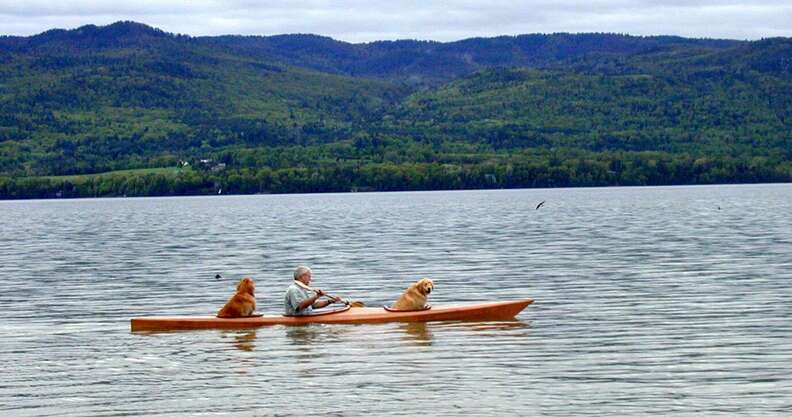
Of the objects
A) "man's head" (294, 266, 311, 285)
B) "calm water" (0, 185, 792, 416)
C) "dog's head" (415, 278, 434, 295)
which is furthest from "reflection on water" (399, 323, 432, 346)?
"man's head" (294, 266, 311, 285)

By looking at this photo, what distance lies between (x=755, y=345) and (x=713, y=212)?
90040 mm

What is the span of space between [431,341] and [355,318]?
3398 mm

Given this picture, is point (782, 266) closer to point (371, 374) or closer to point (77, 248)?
point (371, 374)

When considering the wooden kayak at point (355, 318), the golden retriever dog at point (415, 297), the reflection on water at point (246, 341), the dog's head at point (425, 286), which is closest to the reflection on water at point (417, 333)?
the wooden kayak at point (355, 318)

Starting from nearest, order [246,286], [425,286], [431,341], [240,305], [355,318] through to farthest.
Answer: [431,341]
[355,318]
[425,286]
[246,286]
[240,305]

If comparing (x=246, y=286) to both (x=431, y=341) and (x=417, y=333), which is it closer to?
(x=417, y=333)

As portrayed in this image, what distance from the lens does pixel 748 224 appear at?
88000 mm

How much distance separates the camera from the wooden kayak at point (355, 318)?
31141 mm

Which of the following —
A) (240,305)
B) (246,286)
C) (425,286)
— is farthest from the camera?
(240,305)

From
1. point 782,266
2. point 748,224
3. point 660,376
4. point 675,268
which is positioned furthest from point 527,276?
point 748,224

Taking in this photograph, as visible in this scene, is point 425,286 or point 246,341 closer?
point 246,341

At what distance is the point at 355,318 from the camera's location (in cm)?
3105

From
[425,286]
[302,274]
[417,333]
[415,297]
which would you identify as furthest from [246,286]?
[417,333]

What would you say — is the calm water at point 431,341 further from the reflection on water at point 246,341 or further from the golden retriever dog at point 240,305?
the golden retriever dog at point 240,305
